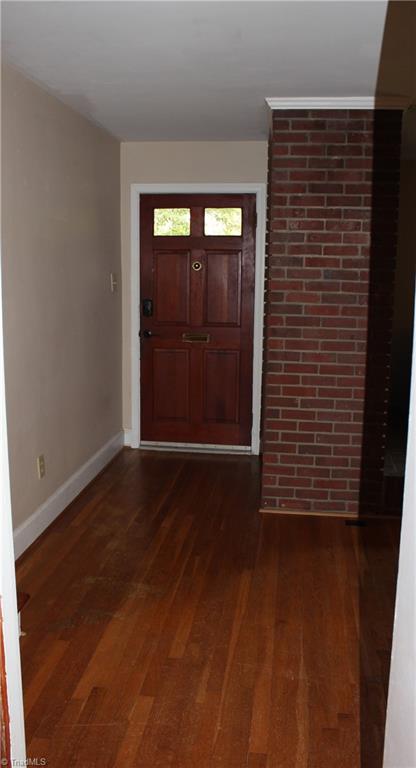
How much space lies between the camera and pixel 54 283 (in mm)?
3742

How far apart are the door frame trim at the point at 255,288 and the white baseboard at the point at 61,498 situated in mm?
435

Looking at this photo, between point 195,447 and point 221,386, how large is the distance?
1.81 feet

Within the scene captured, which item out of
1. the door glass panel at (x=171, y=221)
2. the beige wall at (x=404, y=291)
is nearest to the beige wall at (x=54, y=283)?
the door glass panel at (x=171, y=221)

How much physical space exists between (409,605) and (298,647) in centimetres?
166

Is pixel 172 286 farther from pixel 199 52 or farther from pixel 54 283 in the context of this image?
pixel 199 52

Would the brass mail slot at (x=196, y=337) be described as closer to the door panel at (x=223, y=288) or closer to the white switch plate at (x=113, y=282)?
the door panel at (x=223, y=288)

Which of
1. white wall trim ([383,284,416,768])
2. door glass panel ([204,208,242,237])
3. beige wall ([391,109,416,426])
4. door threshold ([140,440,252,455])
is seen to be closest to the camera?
white wall trim ([383,284,416,768])

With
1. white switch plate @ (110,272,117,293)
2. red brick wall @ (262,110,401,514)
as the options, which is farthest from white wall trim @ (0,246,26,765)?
white switch plate @ (110,272,117,293)

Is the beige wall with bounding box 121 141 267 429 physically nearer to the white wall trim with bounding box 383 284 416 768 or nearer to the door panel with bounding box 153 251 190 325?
the door panel with bounding box 153 251 190 325

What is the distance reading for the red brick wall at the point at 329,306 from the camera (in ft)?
Answer: 12.2

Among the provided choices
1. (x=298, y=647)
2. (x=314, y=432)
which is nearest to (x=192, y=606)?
(x=298, y=647)

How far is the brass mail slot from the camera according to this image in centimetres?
515

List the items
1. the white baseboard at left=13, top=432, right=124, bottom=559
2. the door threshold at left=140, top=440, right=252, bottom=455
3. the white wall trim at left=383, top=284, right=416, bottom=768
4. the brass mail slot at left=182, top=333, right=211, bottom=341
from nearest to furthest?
the white wall trim at left=383, top=284, right=416, bottom=768 → the white baseboard at left=13, top=432, right=124, bottom=559 → the brass mail slot at left=182, top=333, right=211, bottom=341 → the door threshold at left=140, top=440, right=252, bottom=455

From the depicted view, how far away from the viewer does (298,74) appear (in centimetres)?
318
